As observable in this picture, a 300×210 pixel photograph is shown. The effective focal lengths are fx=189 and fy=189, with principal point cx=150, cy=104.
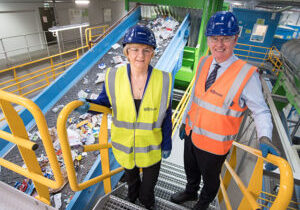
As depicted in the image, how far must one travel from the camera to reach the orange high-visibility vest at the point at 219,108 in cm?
167

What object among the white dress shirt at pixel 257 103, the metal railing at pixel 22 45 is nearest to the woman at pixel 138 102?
the white dress shirt at pixel 257 103

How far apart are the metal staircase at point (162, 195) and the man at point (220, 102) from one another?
48cm

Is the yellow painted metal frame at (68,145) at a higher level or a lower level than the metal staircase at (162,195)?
higher

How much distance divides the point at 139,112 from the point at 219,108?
74cm

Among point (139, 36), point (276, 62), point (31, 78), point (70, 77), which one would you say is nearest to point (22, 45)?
point (31, 78)

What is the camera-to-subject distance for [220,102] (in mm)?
1715

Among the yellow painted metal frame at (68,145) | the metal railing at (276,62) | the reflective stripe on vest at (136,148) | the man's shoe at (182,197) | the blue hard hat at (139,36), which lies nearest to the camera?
the yellow painted metal frame at (68,145)

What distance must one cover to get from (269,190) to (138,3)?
23.1 ft

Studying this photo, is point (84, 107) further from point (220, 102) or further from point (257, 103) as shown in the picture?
point (257, 103)

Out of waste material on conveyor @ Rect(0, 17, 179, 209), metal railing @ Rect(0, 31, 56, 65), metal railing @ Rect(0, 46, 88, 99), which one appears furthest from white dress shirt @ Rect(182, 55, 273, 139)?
metal railing @ Rect(0, 31, 56, 65)

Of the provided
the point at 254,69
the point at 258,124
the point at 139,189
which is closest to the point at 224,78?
the point at 254,69

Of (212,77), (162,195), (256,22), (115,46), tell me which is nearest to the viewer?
(212,77)

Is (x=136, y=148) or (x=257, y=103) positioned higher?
(x=257, y=103)

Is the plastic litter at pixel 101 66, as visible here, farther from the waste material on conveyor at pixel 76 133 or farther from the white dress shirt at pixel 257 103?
the white dress shirt at pixel 257 103
